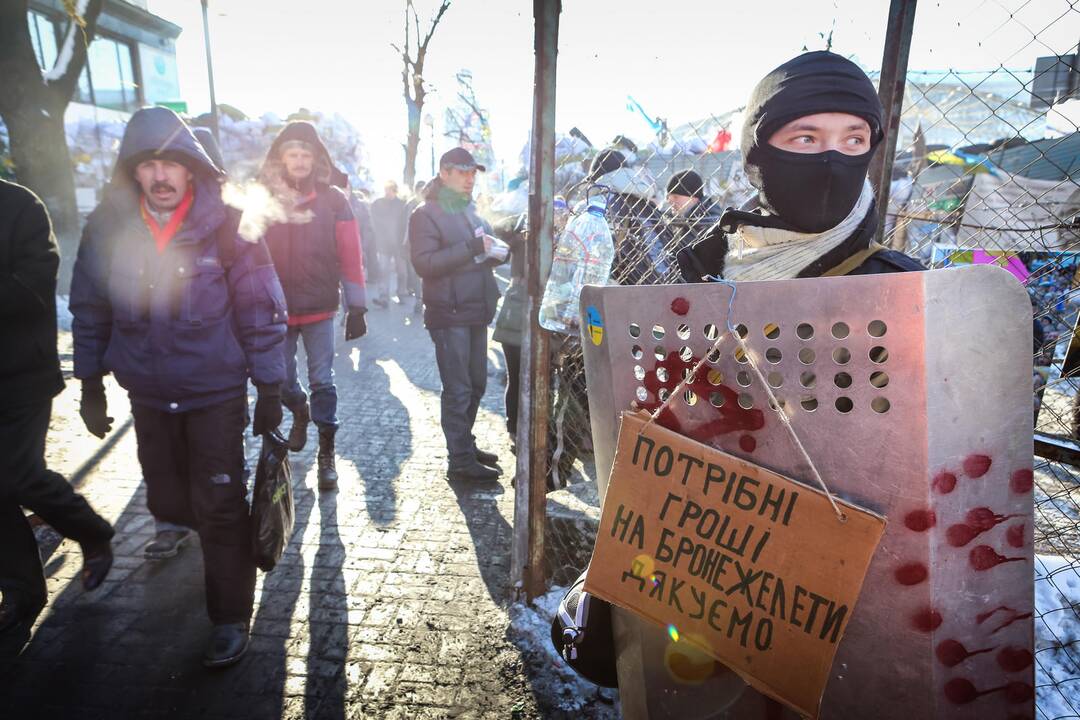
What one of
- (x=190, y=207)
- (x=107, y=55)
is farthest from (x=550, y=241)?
(x=107, y=55)

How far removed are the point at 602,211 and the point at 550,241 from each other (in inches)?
14.8

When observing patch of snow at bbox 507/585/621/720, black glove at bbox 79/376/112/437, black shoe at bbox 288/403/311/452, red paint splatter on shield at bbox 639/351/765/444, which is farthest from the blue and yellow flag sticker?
black shoe at bbox 288/403/311/452

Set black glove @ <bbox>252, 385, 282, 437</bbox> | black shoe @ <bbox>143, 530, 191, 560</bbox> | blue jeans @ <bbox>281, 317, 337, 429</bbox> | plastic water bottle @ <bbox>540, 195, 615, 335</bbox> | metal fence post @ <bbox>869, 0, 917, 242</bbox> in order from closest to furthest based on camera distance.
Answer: metal fence post @ <bbox>869, 0, 917, 242</bbox>, plastic water bottle @ <bbox>540, 195, 615, 335</bbox>, black glove @ <bbox>252, 385, 282, 437</bbox>, black shoe @ <bbox>143, 530, 191, 560</bbox>, blue jeans @ <bbox>281, 317, 337, 429</bbox>

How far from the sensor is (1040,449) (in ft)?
6.05

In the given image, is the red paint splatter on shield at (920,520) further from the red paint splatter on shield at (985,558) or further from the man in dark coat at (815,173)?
the man in dark coat at (815,173)

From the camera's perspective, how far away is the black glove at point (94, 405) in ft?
9.23

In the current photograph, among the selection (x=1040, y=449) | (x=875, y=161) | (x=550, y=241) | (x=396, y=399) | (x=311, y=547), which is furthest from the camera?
(x=396, y=399)

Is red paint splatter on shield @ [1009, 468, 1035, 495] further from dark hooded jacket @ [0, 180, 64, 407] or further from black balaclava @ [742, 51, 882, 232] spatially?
dark hooded jacket @ [0, 180, 64, 407]

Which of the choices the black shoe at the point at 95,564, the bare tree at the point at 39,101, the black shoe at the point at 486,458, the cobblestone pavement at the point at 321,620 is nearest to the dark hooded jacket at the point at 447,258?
the black shoe at the point at 486,458

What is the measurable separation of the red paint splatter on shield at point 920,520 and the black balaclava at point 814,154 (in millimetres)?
849

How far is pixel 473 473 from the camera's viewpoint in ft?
14.5

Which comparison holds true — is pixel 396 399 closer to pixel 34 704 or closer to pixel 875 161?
pixel 34 704

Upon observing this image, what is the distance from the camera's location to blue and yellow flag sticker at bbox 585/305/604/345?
113 cm

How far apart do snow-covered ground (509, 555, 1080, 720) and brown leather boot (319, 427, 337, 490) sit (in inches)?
79.8
